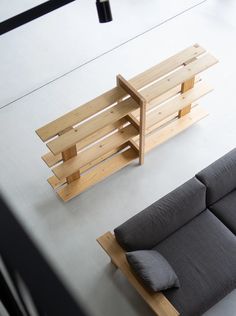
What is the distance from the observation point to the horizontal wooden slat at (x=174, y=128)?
16.5ft

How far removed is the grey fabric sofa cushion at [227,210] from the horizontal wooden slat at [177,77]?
103 cm

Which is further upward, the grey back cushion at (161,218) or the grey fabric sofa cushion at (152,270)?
the grey back cushion at (161,218)

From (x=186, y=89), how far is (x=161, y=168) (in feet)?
2.56

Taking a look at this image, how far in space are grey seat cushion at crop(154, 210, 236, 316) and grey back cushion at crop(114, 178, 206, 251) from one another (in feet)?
0.31

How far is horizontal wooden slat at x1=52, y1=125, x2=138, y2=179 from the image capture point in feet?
14.6

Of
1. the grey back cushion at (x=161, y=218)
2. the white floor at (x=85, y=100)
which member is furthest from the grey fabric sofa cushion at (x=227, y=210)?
the white floor at (x=85, y=100)

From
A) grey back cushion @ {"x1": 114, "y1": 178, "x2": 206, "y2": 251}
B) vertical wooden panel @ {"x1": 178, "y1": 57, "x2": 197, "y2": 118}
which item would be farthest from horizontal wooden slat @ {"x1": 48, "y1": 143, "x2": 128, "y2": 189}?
grey back cushion @ {"x1": 114, "y1": 178, "x2": 206, "y2": 251}

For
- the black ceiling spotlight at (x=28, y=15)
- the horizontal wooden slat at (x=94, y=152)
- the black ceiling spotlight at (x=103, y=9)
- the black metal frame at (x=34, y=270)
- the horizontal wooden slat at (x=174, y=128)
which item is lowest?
the black metal frame at (x=34, y=270)

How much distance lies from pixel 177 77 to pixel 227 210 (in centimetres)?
123

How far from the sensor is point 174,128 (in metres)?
5.11

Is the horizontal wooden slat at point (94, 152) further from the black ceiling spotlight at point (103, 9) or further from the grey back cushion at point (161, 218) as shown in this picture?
the black ceiling spotlight at point (103, 9)

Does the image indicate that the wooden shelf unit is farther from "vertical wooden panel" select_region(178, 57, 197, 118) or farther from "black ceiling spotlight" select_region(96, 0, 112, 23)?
"black ceiling spotlight" select_region(96, 0, 112, 23)

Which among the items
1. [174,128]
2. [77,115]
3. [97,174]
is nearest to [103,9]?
[77,115]

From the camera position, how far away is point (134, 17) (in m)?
6.26
